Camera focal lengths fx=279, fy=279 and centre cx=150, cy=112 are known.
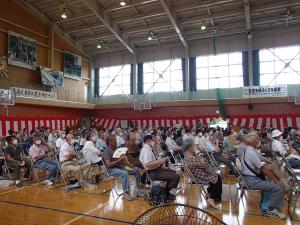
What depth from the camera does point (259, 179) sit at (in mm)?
4656

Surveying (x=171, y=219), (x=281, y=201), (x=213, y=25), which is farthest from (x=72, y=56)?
(x=171, y=219)

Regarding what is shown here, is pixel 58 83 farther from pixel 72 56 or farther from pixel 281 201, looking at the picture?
pixel 281 201

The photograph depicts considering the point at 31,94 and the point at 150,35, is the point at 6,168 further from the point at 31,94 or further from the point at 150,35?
the point at 150,35

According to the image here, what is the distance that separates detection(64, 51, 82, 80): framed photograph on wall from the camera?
2198cm

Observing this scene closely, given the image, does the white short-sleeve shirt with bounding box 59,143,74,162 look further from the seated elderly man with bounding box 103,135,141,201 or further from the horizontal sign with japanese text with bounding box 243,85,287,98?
the horizontal sign with japanese text with bounding box 243,85,287,98

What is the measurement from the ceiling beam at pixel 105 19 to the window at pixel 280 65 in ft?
32.5

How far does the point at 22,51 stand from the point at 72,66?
185 inches

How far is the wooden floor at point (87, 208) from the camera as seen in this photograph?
4484 millimetres

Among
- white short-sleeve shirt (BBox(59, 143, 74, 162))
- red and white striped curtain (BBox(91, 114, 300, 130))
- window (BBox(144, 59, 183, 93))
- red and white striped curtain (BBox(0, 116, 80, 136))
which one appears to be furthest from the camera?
window (BBox(144, 59, 183, 93))

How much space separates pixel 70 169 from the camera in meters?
6.50

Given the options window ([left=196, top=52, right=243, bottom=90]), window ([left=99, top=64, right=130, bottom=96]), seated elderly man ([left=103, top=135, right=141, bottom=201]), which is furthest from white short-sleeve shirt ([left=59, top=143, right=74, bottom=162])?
window ([left=99, top=64, right=130, bottom=96])

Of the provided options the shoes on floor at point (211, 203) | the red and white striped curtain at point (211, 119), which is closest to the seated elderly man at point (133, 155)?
the shoes on floor at point (211, 203)

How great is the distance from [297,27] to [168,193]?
1758 centimetres

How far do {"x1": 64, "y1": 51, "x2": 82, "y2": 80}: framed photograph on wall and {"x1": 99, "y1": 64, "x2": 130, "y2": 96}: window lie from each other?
7.35 feet
